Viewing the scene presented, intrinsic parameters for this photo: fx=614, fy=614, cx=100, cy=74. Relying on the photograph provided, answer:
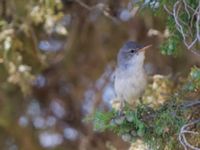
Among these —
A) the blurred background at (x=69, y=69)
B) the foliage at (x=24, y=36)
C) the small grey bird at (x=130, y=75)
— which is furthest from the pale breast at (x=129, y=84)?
the blurred background at (x=69, y=69)

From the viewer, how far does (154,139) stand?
6.99ft

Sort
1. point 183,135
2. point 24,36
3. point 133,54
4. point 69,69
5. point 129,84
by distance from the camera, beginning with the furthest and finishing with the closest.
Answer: point 69,69 → point 24,36 → point 133,54 → point 129,84 → point 183,135

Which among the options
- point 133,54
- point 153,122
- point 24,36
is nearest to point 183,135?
point 153,122

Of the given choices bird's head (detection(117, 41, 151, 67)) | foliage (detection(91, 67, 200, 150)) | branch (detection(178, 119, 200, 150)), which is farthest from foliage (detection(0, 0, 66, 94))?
branch (detection(178, 119, 200, 150))

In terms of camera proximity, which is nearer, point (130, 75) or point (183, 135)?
point (183, 135)

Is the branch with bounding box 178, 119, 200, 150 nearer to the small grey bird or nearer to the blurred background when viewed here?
the small grey bird

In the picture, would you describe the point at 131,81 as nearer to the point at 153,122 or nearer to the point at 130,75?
the point at 130,75

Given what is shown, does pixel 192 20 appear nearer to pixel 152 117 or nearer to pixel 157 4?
pixel 157 4

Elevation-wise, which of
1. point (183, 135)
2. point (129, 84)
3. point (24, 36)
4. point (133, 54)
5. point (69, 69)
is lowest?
point (183, 135)

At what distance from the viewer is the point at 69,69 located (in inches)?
181

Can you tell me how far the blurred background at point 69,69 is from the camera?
12.7 feet

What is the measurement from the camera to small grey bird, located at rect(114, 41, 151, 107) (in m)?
2.98

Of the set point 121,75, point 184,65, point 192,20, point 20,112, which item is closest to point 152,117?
point 192,20

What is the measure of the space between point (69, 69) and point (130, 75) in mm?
1614
